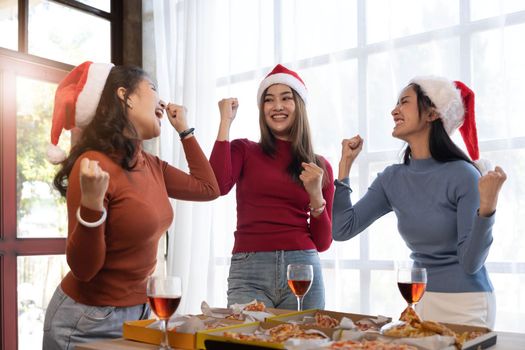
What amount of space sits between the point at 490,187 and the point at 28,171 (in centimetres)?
285

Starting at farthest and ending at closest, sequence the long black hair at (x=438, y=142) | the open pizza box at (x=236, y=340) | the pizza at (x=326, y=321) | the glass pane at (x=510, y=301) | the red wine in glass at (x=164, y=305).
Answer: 1. the glass pane at (x=510, y=301)
2. the long black hair at (x=438, y=142)
3. the pizza at (x=326, y=321)
4. the red wine in glass at (x=164, y=305)
5. the open pizza box at (x=236, y=340)

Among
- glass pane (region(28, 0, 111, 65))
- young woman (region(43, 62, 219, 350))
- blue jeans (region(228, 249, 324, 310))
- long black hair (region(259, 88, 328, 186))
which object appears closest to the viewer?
young woman (region(43, 62, 219, 350))

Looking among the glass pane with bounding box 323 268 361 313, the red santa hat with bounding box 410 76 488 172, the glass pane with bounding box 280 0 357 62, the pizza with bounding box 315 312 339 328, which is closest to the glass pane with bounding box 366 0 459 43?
the glass pane with bounding box 280 0 357 62

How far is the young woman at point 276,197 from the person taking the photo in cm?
210

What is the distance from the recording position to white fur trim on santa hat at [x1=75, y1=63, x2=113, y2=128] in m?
1.82

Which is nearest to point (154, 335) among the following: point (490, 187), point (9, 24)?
point (490, 187)

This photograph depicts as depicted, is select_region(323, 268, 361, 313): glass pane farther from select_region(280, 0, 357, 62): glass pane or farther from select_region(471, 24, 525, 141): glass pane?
select_region(280, 0, 357, 62): glass pane

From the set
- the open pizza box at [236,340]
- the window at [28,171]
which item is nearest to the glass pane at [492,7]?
the open pizza box at [236,340]

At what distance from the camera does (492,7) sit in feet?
8.42

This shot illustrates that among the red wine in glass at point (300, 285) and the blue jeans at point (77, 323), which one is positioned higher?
the red wine in glass at point (300, 285)

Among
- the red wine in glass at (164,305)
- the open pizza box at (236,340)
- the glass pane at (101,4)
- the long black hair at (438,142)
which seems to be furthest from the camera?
the glass pane at (101,4)

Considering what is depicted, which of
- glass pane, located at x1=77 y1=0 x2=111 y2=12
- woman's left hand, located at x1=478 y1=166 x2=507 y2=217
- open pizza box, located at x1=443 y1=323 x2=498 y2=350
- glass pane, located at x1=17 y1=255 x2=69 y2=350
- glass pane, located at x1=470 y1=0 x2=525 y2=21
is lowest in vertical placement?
glass pane, located at x1=17 y1=255 x2=69 y2=350

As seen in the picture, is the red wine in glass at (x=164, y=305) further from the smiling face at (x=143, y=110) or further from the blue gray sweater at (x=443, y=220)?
the blue gray sweater at (x=443, y=220)

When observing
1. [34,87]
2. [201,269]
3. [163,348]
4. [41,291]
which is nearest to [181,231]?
[201,269]
